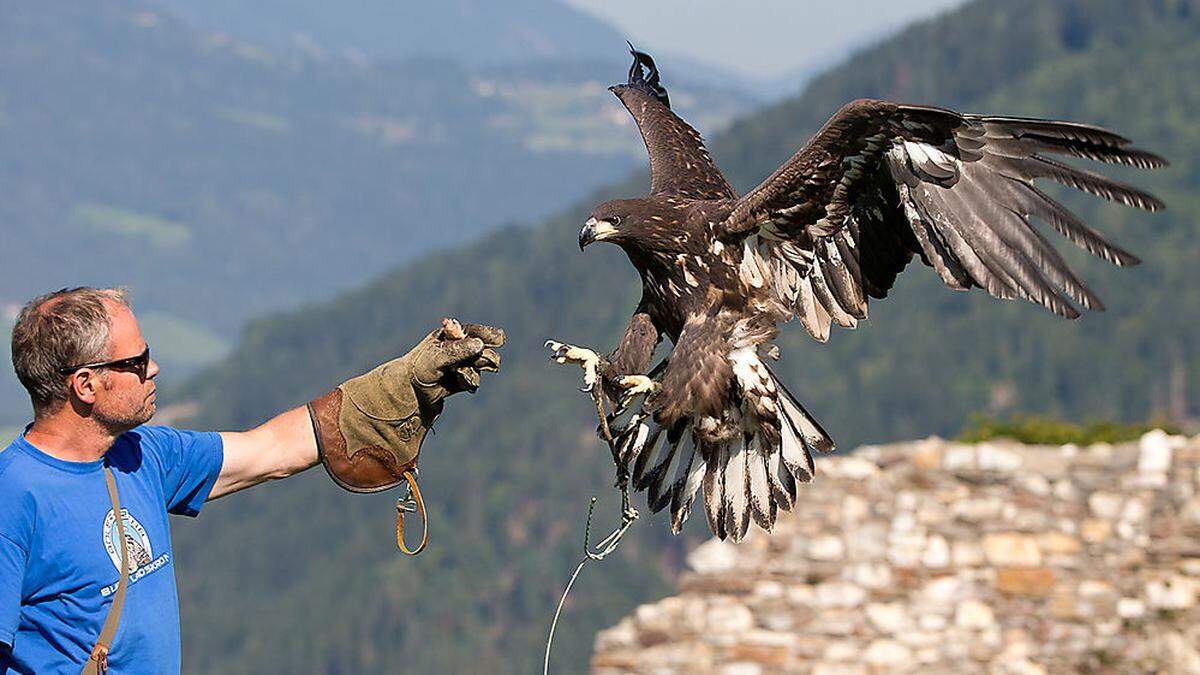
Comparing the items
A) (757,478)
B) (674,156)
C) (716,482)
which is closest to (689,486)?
(716,482)

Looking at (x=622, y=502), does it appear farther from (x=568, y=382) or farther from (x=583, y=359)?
(x=568, y=382)

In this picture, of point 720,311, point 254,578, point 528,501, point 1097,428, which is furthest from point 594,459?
point 720,311

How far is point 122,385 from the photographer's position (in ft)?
10.6

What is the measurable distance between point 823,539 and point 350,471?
5021 mm

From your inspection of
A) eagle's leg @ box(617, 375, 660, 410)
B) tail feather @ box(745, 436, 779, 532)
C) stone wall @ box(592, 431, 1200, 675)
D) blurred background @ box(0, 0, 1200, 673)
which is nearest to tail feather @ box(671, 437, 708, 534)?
tail feather @ box(745, 436, 779, 532)

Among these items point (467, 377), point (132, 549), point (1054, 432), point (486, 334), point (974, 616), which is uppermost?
point (1054, 432)

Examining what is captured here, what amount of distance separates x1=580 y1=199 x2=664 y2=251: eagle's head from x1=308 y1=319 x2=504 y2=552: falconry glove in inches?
34.3

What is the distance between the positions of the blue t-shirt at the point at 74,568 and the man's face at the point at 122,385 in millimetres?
128

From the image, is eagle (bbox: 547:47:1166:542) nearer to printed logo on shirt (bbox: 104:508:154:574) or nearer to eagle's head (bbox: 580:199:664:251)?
eagle's head (bbox: 580:199:664:251)

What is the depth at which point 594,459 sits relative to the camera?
9381 centimetres

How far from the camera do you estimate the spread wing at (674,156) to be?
532 cm

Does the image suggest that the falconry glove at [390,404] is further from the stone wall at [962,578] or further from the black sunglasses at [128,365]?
the stone wall at [962,578]

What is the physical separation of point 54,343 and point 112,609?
21.6 inches

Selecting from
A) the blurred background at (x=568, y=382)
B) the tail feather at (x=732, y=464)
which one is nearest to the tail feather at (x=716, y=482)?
the tail feather at (x=732, y=464)
